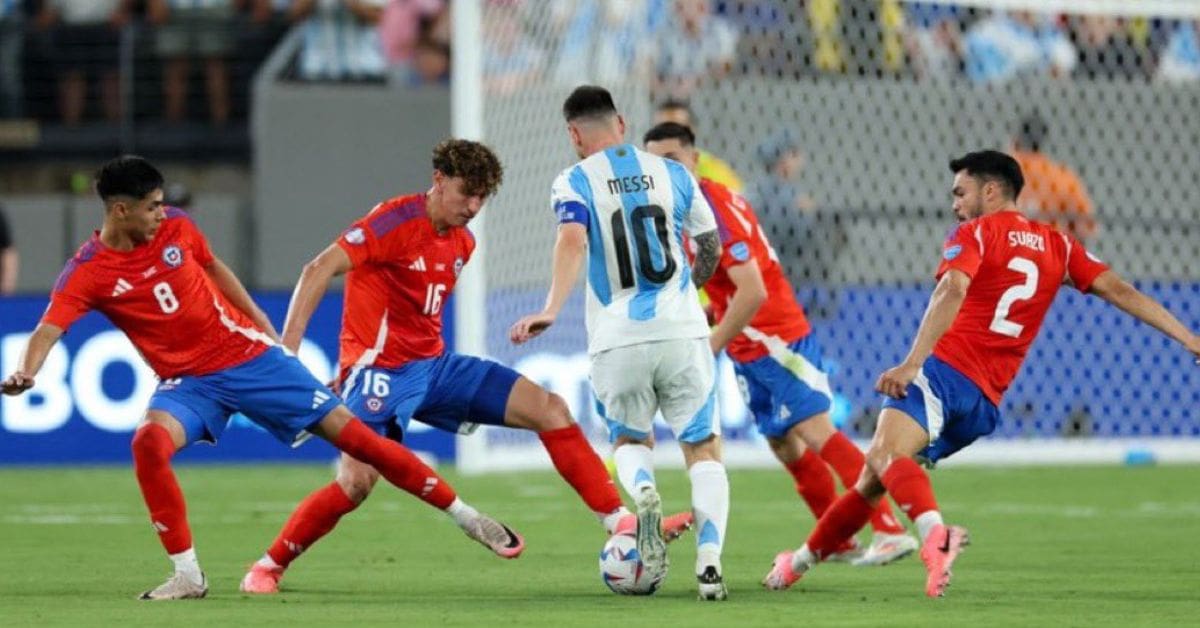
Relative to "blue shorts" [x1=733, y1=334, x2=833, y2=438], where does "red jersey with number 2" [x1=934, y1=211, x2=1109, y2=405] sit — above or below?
above

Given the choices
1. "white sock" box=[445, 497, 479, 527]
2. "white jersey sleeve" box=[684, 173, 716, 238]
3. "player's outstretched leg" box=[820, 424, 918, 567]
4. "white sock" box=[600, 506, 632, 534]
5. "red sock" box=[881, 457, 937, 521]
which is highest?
"white jersey sleeve" box=[684, 173, 716, 238]

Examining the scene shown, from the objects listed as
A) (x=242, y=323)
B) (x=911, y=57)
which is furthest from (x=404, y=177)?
(x=242, y=323)

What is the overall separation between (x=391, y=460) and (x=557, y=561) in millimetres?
1665

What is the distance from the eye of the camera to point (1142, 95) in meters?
17.4

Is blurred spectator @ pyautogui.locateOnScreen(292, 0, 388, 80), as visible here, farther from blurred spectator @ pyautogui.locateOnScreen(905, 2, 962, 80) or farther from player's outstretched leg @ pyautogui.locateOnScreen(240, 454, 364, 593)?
player's outstretched leg @ pyautogui.locateOnScreen(240, 454, 364, 593)

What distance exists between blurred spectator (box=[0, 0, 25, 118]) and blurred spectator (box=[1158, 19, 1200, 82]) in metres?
10.1

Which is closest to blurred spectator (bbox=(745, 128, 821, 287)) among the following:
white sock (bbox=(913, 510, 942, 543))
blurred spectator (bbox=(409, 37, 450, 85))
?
blurred spectator (bbox=(409, 37, 450, 85))

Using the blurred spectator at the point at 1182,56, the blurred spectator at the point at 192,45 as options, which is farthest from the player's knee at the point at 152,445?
the blurred spectator at the point at 192,45

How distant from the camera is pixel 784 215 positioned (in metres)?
16.7

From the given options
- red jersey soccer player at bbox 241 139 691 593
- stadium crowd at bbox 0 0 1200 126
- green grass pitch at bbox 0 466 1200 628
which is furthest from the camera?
stadium crowd at bbox 0 0 1200 126

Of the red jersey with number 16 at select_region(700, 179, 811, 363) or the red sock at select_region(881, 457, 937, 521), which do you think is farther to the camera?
the red jersey with number 16 at select_region(700, 179, 811, 363)

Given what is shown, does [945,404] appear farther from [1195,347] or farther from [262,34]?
[262,34]

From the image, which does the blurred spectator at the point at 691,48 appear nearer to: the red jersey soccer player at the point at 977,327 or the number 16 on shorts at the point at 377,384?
the number 16 on shorts at the point at 377,384

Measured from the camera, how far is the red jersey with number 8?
8508mm
